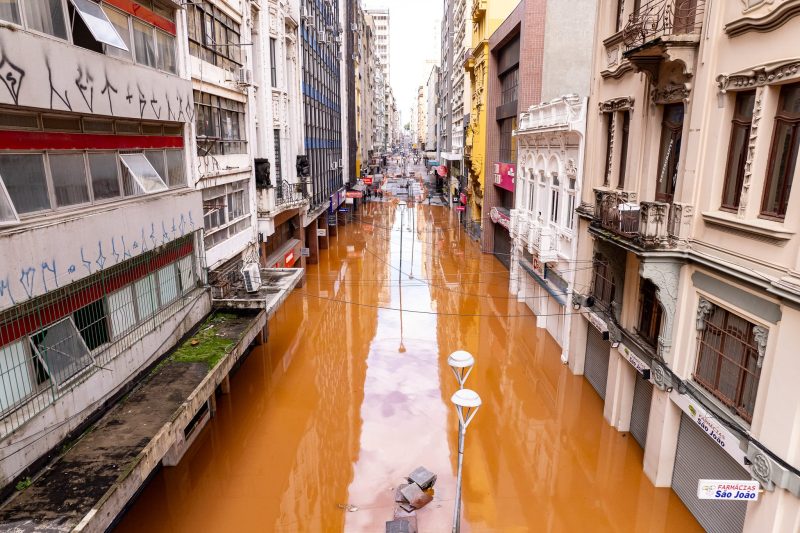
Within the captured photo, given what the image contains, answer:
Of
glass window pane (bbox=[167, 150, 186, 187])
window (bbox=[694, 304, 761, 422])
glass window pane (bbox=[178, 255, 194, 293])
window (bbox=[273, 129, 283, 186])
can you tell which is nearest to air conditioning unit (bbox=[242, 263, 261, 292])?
glass window pane (bbox=[178, 255, 194, 293])

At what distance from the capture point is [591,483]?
1173 cm

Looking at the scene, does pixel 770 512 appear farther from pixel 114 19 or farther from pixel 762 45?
pixel 114 19

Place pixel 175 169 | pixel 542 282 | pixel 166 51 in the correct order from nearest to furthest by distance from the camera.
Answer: pixel 166 51, pixel 175 169, pixel 542 282

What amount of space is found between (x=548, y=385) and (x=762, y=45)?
1188cm

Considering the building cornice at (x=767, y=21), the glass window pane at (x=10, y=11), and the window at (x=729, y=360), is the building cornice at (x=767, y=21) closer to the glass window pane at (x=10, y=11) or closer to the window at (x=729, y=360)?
the window at (x=729, y=360)

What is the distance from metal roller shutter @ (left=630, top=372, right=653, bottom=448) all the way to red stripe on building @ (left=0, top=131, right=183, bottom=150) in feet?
44.8

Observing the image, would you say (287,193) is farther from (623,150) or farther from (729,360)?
(729,360)

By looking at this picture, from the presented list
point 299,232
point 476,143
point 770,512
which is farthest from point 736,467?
point 476,143

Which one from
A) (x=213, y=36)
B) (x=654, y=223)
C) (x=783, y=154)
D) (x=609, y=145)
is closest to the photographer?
(x=783, y=154)

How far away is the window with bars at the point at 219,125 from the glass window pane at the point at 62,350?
735 cm

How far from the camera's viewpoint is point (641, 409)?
12.9m

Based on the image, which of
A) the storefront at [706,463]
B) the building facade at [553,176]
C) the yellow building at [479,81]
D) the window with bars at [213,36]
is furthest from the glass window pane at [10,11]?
the yellow building at [479,81]

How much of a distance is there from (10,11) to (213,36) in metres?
9.16

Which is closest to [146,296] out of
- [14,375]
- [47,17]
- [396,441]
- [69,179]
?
[69,179]
